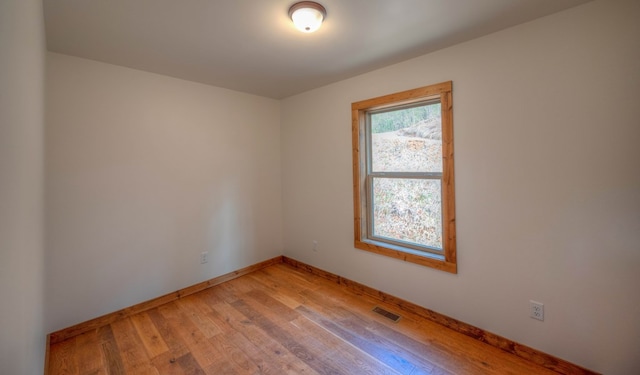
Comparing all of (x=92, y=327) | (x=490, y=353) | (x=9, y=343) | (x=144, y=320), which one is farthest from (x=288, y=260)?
(x=9, y=343)

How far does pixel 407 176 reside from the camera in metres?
2.64

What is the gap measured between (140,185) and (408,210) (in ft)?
8.91

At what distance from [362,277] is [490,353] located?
4.23 ft

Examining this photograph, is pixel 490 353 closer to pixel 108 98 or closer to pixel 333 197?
pixel 333 197

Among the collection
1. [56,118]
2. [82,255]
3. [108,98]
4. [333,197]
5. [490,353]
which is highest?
[108,98]

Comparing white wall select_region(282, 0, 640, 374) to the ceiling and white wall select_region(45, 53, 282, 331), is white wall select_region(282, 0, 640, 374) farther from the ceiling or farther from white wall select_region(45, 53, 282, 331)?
white wall select_region(45, 53, 282, 331)

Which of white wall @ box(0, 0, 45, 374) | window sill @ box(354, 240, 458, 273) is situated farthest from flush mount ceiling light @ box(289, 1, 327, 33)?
window sill @ box(354, 240, 458, 273)

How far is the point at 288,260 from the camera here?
3855mm

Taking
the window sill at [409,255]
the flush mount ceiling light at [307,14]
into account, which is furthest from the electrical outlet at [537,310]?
the flush mount ceiling light at [307,14]

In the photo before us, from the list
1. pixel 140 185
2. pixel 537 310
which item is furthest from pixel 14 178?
pixel 537 310

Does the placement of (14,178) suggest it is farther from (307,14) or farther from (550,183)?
(550,183)

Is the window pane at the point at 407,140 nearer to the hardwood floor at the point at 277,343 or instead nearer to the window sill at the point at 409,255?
the window sill at the point at 409,255

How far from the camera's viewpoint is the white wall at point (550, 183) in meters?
1.60

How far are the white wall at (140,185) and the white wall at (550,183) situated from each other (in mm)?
2161
